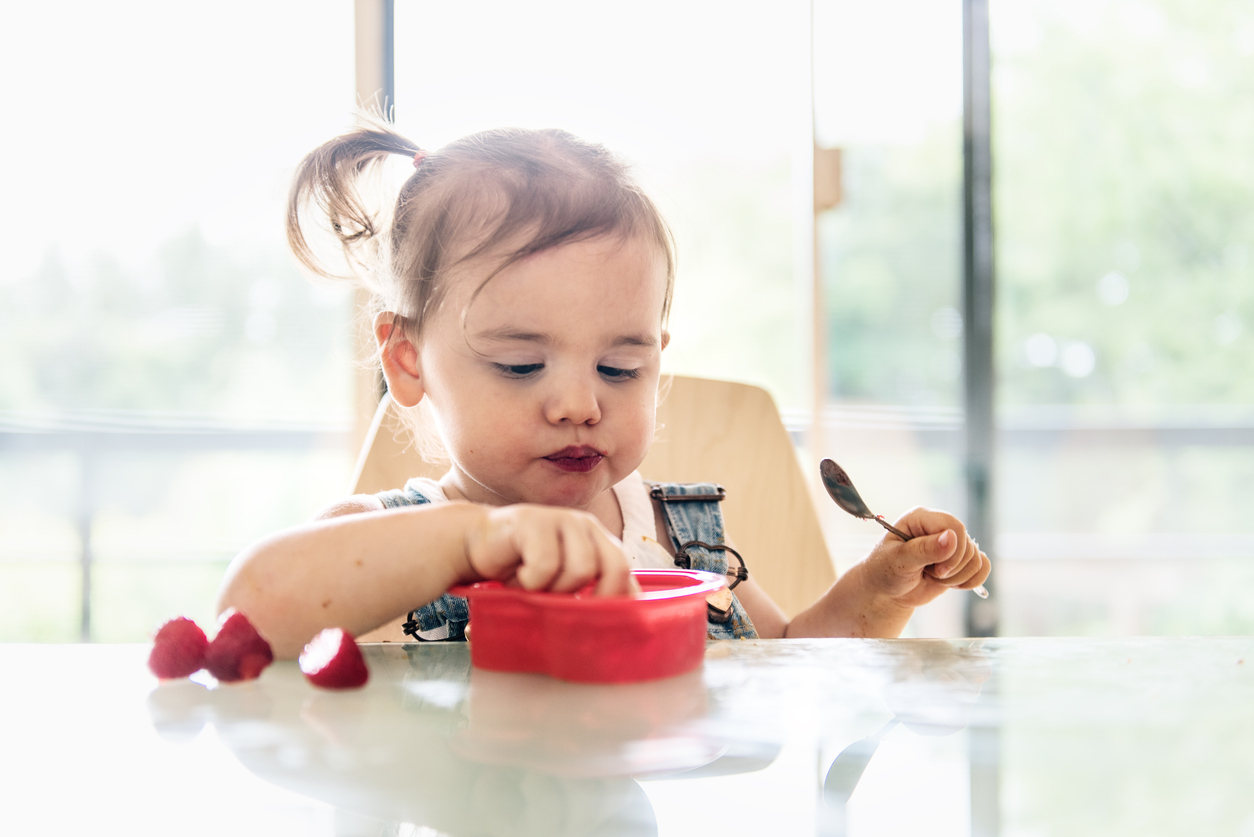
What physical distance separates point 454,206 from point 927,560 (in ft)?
1.91

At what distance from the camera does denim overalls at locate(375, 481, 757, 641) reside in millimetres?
938

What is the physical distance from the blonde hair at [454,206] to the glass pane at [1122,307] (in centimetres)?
157

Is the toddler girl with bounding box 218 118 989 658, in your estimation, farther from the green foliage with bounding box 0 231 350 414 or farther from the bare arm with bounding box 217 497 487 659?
the green foliage with bounding box 0 231 350 414

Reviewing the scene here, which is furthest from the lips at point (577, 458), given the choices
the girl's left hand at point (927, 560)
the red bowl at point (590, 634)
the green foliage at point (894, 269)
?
the green foliage at point (894, 269)

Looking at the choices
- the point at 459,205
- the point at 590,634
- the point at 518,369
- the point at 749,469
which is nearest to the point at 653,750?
the point at 590,634

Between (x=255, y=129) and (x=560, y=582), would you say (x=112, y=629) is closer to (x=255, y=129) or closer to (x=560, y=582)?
(x=255, y=129)

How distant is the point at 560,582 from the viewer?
464mm

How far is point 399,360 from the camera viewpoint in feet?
3.10

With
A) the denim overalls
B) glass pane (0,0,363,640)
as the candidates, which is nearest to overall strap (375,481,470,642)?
the denim overalls

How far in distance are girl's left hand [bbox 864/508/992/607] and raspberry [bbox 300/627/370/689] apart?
55cm

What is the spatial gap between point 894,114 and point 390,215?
1.62 meters

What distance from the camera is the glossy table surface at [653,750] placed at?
25cm

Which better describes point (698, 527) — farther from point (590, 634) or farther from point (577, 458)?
point (590, 634)

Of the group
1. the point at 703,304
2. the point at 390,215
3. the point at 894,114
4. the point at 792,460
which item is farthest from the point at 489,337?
the point at 894,114
